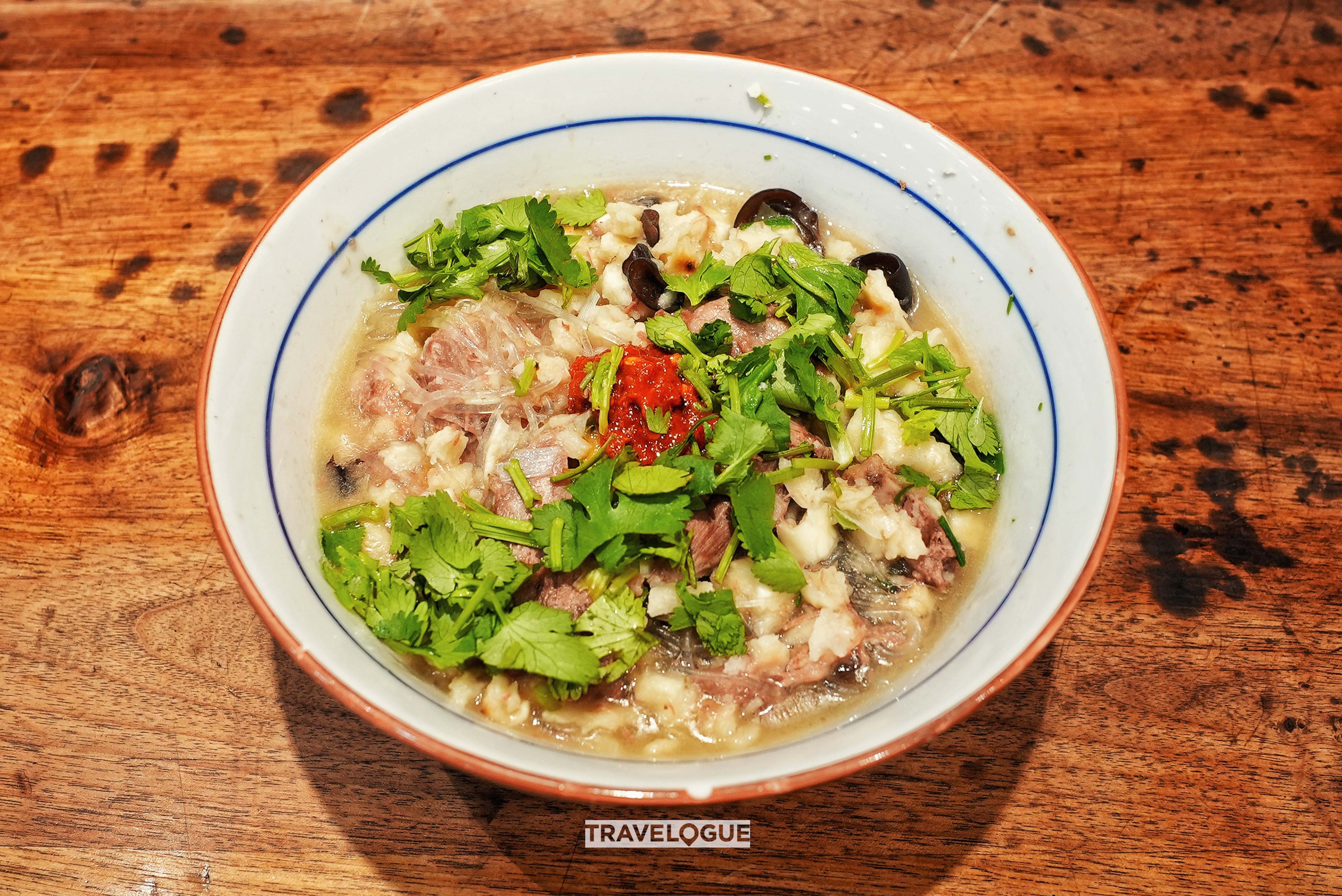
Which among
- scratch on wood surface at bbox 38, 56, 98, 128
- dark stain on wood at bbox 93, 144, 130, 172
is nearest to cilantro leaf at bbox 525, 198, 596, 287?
dark stain on wood at bbox 93, 144, 130, 172

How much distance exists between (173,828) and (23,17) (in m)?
3.78

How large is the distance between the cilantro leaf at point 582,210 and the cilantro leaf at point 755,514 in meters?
1.18

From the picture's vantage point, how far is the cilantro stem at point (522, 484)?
2270 mm

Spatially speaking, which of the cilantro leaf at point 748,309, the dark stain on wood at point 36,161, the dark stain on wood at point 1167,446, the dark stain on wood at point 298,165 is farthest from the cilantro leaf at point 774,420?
the dark stain on wood at point 36,161

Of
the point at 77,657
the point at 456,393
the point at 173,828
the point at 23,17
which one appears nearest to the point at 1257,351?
the point at 456,393

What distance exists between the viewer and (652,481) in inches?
84.7

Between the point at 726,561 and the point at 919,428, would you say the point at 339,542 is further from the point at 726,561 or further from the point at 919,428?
the point at 919,428

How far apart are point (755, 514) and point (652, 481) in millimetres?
284

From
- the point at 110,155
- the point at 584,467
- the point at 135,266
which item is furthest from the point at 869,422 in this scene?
the point at 110,155

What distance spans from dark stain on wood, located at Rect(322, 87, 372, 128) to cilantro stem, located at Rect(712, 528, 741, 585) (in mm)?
2567

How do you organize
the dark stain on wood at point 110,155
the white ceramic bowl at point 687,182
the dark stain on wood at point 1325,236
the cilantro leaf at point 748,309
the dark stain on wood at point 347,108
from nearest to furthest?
the white ceramic bowl at point 687,182 → the cilantro leaf at point 748,309 → the dark stain on wood at point 1325,236 → the dark stain on wood at point 110,155 → the dark stain on wood at point 347,108

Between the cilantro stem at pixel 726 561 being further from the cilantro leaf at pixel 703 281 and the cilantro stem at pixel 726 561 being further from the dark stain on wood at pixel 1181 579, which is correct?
the dark stain on wood at pixel 1181 579

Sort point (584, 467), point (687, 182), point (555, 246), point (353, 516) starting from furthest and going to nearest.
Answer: point (687, 182)
point (555, 246)
point (353, 516)
point (584, 467)

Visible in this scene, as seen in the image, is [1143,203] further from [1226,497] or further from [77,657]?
[77,657]
